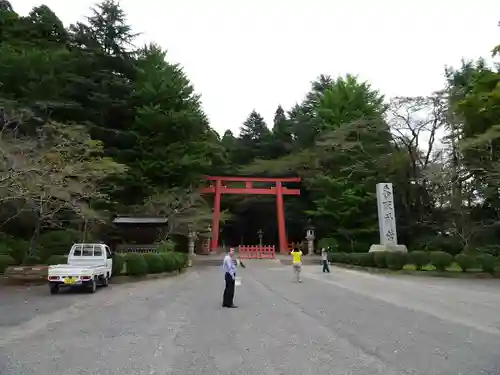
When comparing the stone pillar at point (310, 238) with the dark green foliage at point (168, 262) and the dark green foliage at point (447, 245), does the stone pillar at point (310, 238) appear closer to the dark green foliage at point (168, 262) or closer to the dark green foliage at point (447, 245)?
the dark green foliage at point (447, 245)

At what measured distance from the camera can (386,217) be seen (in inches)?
1115

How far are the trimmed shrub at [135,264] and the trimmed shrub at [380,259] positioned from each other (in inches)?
474

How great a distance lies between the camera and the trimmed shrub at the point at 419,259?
870 inches

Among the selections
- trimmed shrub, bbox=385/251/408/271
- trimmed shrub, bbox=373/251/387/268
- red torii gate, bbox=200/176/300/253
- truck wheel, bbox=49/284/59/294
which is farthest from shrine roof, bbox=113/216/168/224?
red torii gate, bbox=200/176/300/253

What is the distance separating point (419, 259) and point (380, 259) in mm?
2317

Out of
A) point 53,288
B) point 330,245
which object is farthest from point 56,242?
point 330,245

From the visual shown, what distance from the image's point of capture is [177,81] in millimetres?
34156

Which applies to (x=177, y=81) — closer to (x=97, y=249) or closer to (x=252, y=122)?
(x=97, y=249)

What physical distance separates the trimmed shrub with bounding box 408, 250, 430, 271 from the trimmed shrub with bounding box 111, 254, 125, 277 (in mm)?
13424

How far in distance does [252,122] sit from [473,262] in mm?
39606

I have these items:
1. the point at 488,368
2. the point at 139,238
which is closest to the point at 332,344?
the point at 488,368

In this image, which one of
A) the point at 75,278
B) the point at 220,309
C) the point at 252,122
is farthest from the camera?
the point at 252,122

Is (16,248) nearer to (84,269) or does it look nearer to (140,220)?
(140,220)

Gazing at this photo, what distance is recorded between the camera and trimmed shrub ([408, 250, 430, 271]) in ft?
72.5
